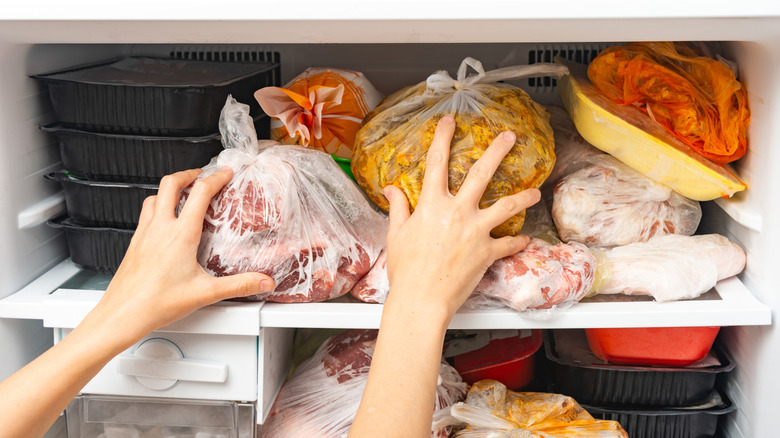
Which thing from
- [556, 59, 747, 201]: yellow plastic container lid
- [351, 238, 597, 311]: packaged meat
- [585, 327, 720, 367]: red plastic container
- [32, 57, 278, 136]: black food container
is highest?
[32, 57, 278, 136]: black food container

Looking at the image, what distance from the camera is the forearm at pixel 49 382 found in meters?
0.71

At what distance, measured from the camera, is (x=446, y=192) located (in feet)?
2.70

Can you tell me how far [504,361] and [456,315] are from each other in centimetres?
25

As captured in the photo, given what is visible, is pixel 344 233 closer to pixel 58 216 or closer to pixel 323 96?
pixel 323 96

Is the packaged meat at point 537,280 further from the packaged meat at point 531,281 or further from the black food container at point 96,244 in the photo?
the black food container at point 96,244

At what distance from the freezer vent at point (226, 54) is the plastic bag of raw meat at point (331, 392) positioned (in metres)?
0.50

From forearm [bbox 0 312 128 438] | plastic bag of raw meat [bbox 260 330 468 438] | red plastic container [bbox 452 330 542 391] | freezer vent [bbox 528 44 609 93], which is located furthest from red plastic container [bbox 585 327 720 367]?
forearm [bbox 0 312 128 438]

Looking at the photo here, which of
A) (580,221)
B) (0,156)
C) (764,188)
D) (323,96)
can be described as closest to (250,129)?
(323,96)

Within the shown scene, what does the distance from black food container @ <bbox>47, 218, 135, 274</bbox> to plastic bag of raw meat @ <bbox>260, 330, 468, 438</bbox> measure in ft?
1.09

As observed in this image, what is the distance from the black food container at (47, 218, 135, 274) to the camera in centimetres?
96

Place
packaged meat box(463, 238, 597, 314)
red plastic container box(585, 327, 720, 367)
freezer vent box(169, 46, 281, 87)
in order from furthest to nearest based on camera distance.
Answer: freezer vent box(169, 46, 281, 87)
red plastic container box(585, 327, 720, 367)
packaged meat box(463, 238, 597, 314)

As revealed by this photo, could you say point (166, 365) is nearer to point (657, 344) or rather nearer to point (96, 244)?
point (96, 244)

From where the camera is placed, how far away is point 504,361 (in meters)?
1.06

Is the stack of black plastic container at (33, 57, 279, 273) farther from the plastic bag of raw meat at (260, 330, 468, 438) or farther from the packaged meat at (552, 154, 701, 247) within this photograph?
the packaged meat at (552, 154, 701, 247)
